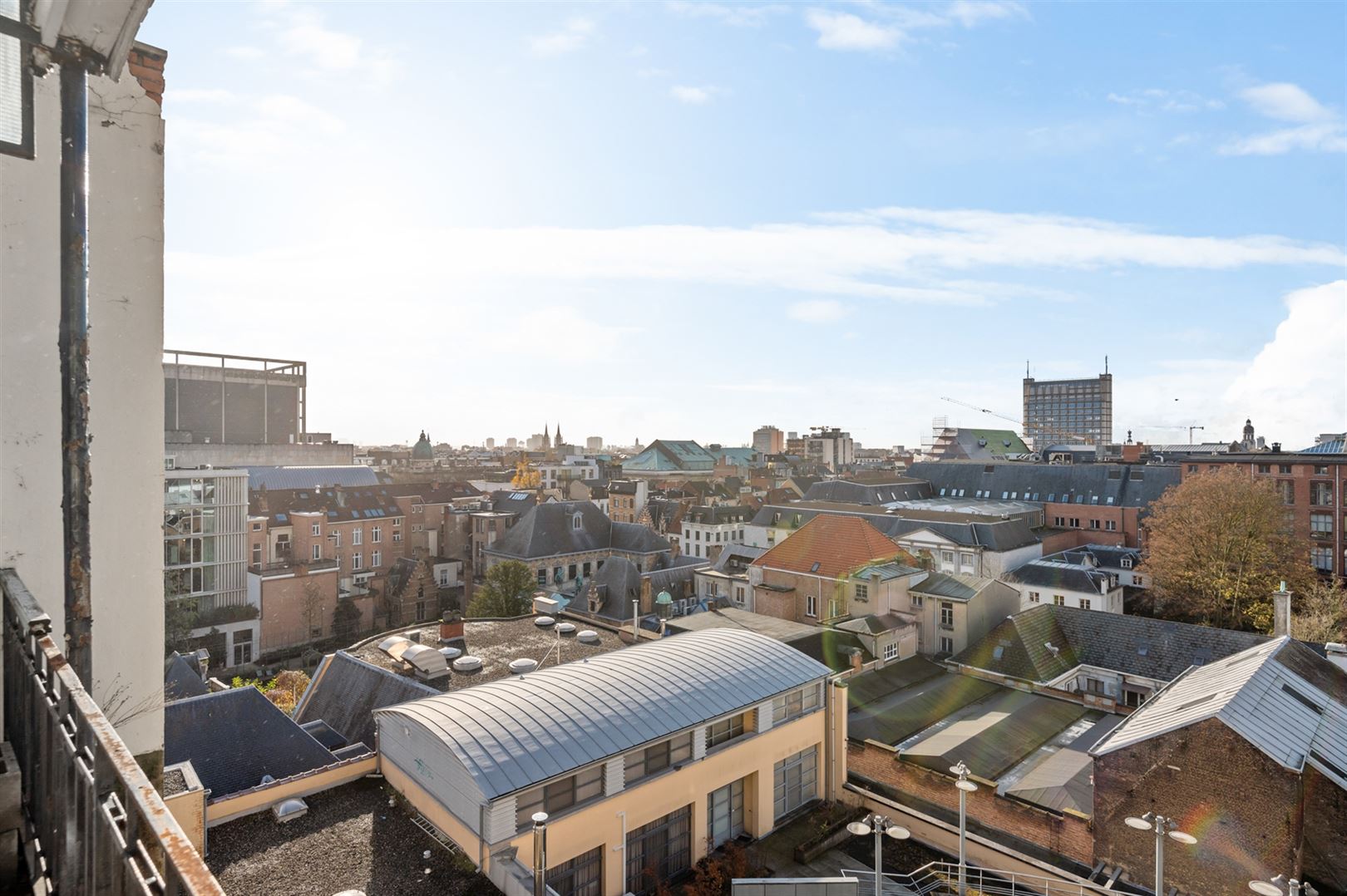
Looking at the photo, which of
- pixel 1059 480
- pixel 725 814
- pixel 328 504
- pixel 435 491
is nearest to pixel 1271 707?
pixel 725 814

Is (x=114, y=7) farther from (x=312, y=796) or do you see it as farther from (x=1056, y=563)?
(x=1056, y=563)

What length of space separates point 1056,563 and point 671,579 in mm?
21592

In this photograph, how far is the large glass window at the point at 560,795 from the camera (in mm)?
11906

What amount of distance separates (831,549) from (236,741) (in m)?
24.8

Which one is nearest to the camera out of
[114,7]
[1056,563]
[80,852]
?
[80,852]

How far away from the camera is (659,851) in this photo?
14219 millimetres

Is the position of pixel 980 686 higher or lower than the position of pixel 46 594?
lower

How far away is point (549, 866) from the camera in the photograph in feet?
40.0

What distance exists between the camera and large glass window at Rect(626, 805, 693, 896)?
1374cm

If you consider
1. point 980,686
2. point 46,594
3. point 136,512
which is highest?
point 136,512

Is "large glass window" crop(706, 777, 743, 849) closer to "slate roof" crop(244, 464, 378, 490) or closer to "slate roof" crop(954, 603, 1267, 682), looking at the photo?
"slate roof" crop(954, 603, 1267, 682)

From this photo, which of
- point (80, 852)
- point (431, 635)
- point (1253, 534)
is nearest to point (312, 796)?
point (431, 635)

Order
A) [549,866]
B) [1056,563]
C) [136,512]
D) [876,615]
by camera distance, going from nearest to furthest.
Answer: [136,512] < [549,866] < [876,615] < [1056,563]

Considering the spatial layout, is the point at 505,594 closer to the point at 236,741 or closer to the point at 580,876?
the point at 236,741
